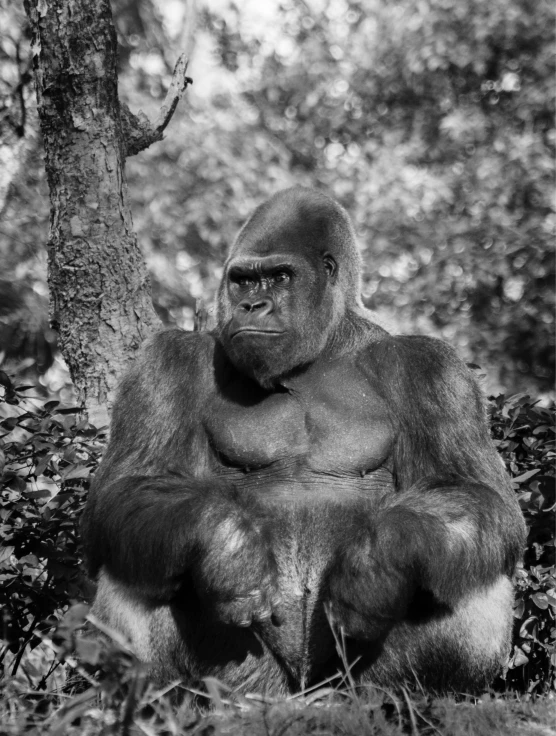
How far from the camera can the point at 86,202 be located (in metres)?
5.05

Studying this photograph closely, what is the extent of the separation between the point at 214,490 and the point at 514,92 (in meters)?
12.2

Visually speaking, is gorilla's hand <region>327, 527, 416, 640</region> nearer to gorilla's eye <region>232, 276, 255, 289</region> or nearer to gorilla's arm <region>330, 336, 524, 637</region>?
gorilla's arm <region>330, 336, 524, 637</region>

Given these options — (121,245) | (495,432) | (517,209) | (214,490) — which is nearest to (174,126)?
(517,209)

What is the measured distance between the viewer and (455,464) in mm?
3793

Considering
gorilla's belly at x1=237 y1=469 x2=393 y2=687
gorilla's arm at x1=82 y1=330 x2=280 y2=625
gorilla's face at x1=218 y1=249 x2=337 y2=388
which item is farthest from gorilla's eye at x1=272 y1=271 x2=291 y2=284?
gorilla's belly at x1=237 y1=469 x2=393 y2=687

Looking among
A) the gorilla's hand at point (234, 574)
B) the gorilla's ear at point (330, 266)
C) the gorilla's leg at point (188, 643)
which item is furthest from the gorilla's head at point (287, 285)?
the gorilla's leg at point (188, 643)

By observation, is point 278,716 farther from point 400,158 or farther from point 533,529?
point 400,158

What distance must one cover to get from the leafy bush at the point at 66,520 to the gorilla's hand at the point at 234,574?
3.28 ft

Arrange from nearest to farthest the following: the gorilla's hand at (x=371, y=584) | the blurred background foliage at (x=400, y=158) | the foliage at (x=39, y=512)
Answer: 1. the gorilla's hand at (x=371, y=584)
2. the foliage at (x=39, y=512)
3. the blurred background foliage at (x=400, y=158)

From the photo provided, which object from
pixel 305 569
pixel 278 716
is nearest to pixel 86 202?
pixel 305 569

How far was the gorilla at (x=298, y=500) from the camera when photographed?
3463 millimetres

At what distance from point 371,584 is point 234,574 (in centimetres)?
48

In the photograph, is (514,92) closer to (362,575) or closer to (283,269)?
(283,269)

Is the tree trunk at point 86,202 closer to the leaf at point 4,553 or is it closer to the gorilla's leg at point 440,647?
the leaf at point 4,553
